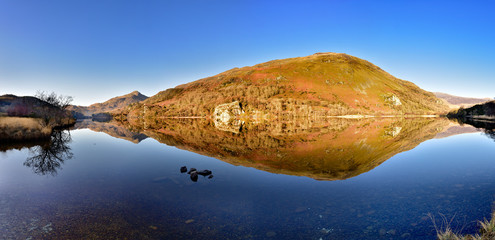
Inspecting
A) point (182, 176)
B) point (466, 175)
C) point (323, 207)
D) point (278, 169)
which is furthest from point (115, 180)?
point (466, 175)

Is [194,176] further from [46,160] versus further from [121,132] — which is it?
[121,132]

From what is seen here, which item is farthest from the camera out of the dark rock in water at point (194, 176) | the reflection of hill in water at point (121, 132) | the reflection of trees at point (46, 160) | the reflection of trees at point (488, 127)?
the reflection of hill in water at point (121, 132)

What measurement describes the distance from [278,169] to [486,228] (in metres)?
12.9

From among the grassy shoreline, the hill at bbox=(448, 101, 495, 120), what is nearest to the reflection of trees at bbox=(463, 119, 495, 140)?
the hill at bbox=(448, 101, 495, 120)

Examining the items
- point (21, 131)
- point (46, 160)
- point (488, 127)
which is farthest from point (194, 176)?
point (488, 127)

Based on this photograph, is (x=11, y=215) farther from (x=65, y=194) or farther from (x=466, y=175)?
(x=466, y=175)

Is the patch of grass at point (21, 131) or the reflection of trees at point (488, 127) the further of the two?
the reflection of trees at point (488, 127)

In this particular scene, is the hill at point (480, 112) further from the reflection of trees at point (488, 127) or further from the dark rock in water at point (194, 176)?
the dark rock in water at point (194, 176)

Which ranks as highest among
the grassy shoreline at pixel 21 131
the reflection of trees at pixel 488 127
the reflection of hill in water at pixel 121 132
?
the grassy shoreline at pixel 21 131

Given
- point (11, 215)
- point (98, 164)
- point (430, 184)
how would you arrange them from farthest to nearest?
point (98, 164) → point (430, 184) → point (11, 215)

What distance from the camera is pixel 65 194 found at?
1386cm

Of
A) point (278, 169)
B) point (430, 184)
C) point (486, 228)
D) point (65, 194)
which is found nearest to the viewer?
point (486, 228)

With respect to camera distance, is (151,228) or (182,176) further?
(182,176)

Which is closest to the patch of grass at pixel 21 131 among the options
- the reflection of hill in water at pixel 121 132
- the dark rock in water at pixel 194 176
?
the reflection of hill in water at pixel 121 132
